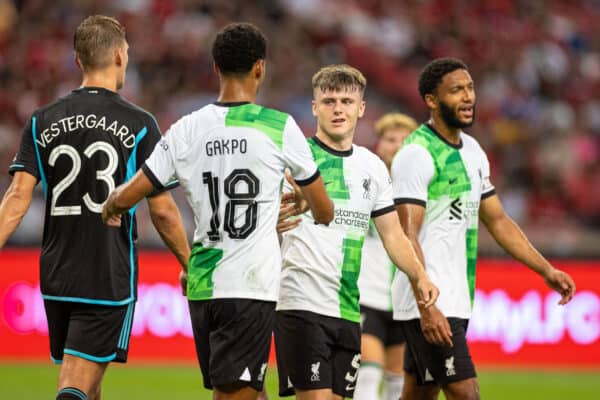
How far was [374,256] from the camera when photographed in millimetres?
9531

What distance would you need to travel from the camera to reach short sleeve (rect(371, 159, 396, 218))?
23.4 ft

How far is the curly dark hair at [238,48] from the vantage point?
597 centimetres

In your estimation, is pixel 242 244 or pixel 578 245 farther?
pixel 578 245

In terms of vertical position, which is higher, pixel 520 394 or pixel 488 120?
pixel 488 120

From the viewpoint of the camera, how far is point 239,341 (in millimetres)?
5941

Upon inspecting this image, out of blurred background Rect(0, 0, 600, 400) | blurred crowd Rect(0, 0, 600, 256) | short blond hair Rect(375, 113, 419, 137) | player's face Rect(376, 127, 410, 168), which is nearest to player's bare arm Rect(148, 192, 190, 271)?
player's face Rect(376, 127, 410, 168)

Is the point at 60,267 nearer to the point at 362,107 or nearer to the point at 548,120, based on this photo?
the point at 362,107

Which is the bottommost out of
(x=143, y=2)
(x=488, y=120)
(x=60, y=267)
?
(x=60, y=267)

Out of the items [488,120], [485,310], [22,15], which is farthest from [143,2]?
[485,310]

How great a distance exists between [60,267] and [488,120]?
13839 mm

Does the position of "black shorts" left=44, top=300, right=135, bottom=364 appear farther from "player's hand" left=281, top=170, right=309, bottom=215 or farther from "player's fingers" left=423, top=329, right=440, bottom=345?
"player's fingers" left=423, top=329, right=440, bottom=345

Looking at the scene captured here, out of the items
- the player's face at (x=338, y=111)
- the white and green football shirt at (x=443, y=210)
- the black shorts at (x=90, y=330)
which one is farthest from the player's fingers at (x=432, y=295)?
the black shorts at (x=90, y=330)

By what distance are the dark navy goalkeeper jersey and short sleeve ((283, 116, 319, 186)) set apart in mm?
1013

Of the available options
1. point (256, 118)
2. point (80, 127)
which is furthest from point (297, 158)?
point (80, 127)
